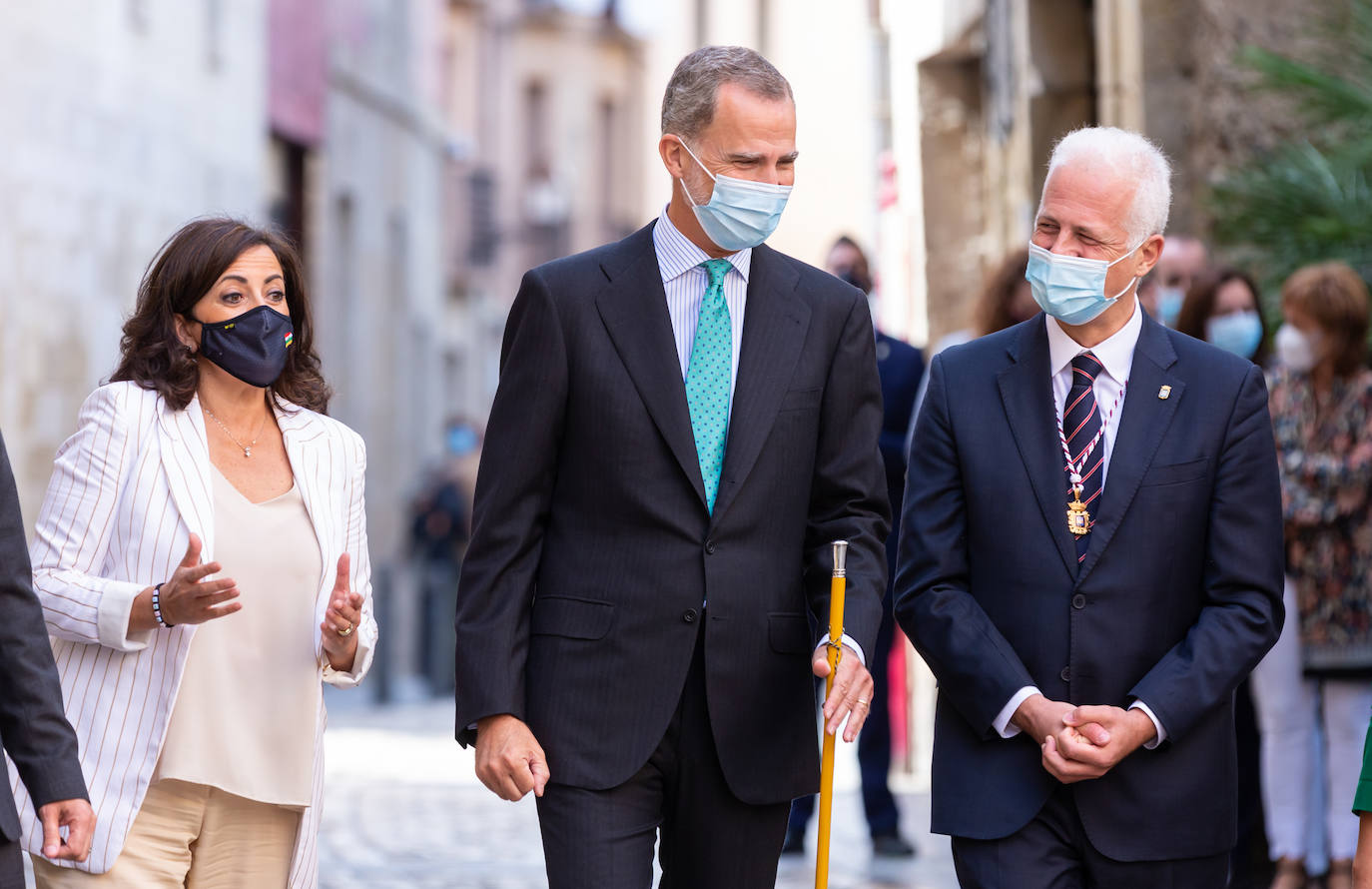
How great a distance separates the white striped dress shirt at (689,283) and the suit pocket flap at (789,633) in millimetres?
548

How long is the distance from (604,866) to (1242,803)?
4365 millimetres

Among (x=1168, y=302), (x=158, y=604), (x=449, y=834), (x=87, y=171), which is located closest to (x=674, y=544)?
(x=158, y=604)

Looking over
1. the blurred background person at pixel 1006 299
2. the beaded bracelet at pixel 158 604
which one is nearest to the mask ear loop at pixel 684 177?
the beaded bracelet at pixel 158 604

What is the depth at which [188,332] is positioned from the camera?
4723 mm

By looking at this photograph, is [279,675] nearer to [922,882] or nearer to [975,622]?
[975,622]

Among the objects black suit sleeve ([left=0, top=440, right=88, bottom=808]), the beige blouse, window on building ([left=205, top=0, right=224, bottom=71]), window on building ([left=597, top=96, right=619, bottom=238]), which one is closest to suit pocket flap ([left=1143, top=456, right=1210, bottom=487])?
the beige blouse

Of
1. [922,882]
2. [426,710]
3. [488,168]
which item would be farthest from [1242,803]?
[488,168]

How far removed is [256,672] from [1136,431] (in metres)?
1.78

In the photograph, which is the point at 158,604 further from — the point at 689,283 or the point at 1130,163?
the point at 1130,163

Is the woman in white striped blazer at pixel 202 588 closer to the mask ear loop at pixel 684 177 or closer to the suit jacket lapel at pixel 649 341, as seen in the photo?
the suit jacket lapel at pixel 649 341

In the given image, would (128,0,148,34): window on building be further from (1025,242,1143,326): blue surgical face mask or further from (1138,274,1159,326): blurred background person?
(1025,242,1143,326): blue surgical face mask

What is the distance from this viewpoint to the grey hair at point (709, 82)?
4.28 metres

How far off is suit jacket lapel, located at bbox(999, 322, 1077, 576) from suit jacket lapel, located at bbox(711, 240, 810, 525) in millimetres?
431

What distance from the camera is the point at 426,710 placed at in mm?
18031
